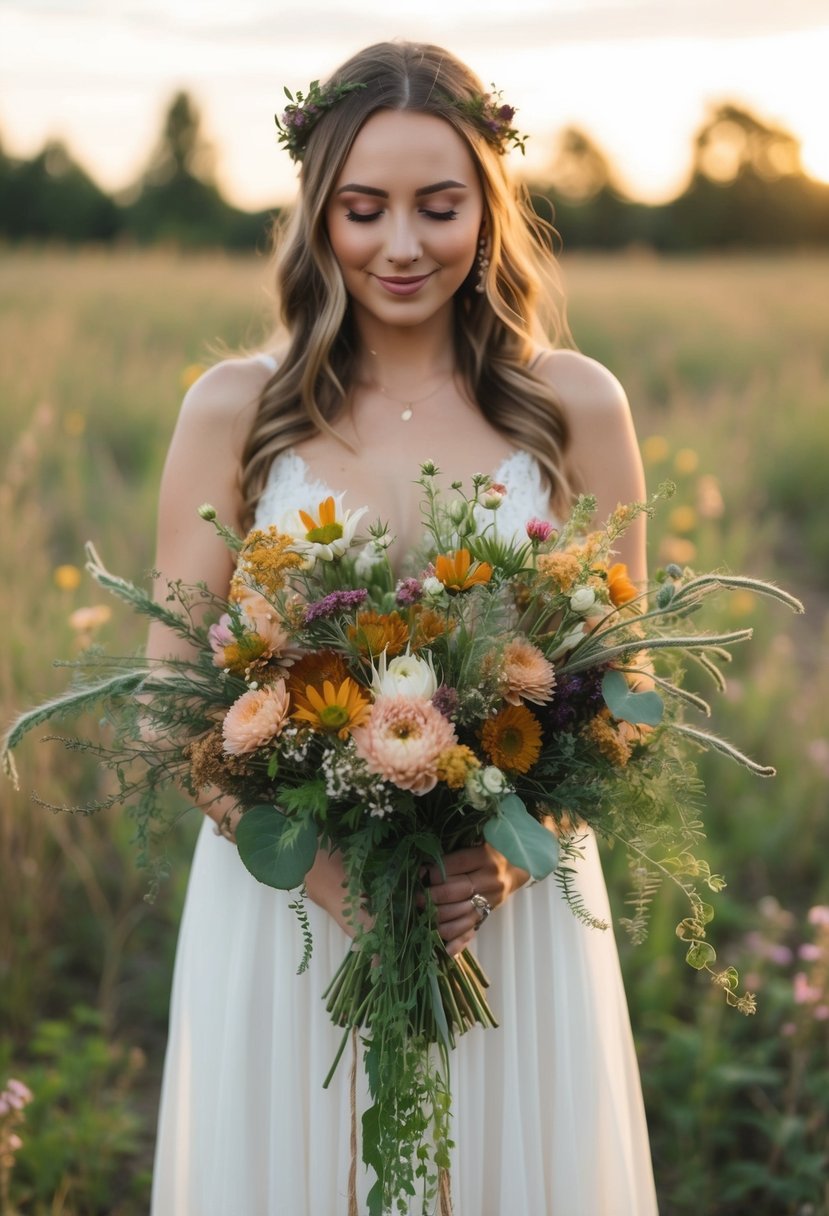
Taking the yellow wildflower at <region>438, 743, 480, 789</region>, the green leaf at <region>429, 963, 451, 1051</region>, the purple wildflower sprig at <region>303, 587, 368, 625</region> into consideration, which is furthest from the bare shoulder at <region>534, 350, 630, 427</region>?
the green leaf at <region>429, 963, 451, 1051</region>

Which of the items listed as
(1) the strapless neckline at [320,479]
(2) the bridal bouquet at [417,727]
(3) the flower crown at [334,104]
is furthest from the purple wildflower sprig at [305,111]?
(2) the bridal bouquet at [417,727]

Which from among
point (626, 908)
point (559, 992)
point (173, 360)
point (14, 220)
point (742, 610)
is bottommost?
point (559, 992)

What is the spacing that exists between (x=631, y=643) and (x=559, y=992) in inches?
31.9

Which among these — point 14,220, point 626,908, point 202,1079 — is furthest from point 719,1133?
point 14,220

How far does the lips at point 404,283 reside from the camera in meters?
2.01

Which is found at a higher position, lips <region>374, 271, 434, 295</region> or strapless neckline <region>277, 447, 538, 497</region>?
lips <region>374, 271, 434, 295</region>

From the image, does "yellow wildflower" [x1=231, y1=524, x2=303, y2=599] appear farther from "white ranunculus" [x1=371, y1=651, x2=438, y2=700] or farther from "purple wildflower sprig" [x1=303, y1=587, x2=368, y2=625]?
"white ranunculus" [x1=371, y1=651, x2=438, y2=700]

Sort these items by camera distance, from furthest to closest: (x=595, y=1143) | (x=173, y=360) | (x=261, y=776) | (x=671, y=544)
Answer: (x=173, y=360)
(x=671, y=544)
(x=595, y=1143)
(x=261, y=776)

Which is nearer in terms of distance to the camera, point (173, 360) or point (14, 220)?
point (173, 360)

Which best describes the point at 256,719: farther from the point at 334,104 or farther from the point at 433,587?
the point at 334,104

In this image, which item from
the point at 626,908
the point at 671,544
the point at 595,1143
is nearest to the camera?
the point at 595,1143

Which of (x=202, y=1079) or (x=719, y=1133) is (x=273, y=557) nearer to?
(x=202, y=1079)

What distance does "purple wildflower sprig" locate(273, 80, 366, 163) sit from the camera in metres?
2.03

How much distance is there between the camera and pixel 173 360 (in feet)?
22.9
